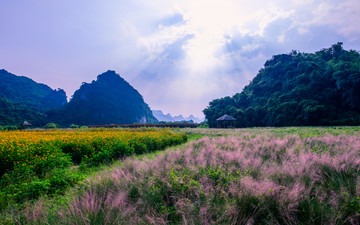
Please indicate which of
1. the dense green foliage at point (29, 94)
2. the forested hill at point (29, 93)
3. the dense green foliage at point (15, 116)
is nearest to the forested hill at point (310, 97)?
the dense green foliage at point (15, 116)

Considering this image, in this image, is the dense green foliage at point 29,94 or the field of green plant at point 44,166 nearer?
the field of green plant at point 44,166

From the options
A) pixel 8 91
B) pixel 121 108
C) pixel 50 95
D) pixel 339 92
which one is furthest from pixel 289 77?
pixel 50 95

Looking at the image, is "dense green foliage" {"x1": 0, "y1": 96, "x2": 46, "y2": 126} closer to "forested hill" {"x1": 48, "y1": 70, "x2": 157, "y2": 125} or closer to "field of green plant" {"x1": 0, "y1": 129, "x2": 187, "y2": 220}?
"forested hill" {"x1": 48, "y1": 70, "x2": 157, "y2": 125}

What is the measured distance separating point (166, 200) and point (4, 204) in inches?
125

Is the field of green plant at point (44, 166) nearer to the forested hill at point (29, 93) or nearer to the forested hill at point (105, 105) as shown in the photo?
the forested hill at point (105, 105)

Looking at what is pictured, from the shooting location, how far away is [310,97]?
3134 centimetres

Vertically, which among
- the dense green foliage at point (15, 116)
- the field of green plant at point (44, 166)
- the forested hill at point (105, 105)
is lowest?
the field of green plant at point (44, 166)

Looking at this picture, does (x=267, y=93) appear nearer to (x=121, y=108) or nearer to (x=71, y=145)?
(x=71, y=145)

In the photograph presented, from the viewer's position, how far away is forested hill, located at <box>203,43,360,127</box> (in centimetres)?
2673

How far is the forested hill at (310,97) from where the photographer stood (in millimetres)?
26734

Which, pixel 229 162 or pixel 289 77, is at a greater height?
pixel 289 77

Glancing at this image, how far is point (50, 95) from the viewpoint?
130m

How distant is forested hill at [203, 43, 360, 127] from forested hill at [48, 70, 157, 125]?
78.5m

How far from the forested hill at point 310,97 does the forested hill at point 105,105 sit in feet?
257
